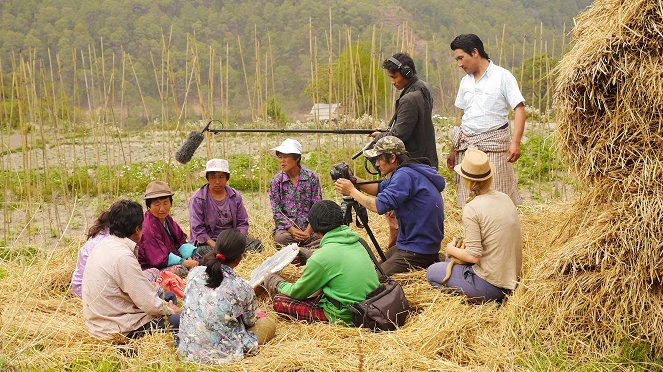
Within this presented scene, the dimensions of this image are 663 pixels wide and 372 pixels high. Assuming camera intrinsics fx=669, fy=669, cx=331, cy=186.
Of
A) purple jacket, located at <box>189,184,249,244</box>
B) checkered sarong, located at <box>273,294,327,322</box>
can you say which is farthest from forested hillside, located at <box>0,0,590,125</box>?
checkered sarong, located at <box>273,294,327,322</box>

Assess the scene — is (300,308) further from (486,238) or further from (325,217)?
(486,238)

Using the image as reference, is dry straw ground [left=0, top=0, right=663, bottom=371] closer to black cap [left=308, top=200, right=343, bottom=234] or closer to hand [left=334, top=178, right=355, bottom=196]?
black cap [left=308, top=200, right=343, bottom=234]

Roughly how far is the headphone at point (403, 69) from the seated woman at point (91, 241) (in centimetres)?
215

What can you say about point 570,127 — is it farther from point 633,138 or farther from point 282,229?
point 282,229

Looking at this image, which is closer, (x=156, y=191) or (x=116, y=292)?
(x=116, y=292)

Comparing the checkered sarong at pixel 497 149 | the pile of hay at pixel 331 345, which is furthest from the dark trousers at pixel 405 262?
the checkered sarong at pixel 497 149

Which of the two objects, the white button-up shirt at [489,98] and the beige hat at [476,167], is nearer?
the beige hat at [476,167]

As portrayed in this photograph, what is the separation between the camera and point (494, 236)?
3738mm

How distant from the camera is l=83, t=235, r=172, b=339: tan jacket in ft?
11.5

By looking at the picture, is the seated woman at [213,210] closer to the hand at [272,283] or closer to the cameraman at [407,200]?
the hand at [272,283]

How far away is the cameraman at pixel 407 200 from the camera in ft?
13.9

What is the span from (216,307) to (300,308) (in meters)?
0.72

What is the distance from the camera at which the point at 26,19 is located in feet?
139

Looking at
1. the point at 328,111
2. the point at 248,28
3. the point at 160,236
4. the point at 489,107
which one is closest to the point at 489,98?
the point at 489,107
